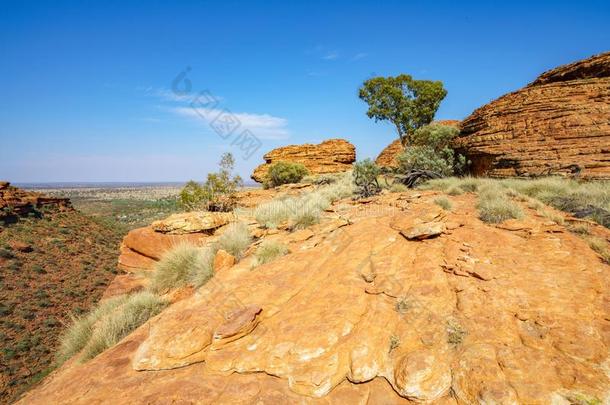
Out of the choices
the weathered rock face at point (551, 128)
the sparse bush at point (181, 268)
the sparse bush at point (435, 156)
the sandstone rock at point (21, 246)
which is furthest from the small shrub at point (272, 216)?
the sandstone rock at point (21, 246)

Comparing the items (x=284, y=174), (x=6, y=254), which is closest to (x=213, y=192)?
(x=284, y=174)

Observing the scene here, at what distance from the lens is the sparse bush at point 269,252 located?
204 inches

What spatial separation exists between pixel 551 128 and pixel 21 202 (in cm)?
5335

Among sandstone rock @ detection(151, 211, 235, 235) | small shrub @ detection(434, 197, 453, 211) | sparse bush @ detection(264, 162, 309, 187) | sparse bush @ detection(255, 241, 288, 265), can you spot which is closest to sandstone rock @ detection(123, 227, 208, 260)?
sandstone rock @ detection(151, 211, 235, 235)

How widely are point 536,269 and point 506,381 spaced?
1.94 meters

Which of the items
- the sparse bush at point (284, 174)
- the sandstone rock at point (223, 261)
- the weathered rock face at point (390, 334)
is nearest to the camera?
the weathered rock face at point (390, 334)

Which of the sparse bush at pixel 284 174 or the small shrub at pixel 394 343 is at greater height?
the sparse bush at pixel 284 174

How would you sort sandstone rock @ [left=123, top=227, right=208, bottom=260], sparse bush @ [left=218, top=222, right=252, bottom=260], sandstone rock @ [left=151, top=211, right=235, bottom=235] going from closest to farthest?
1. sparse bush @ [left=218, top=222, right=252, bottom=260]
2. sandstone rock @ [left=123, top=227, right=208, bottom=260]
3. sandstone rock @ [left=151, top=211, right=235, bottom=235]

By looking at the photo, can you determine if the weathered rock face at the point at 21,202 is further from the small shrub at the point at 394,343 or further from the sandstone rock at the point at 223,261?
the small shrub at the point at 394,343

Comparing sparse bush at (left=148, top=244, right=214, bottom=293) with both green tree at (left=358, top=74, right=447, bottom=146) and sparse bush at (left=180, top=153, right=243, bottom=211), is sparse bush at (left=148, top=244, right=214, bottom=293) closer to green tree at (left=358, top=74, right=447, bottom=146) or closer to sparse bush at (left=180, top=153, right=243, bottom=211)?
sparse bush at (left=180, top=153, right=243, bottom=211)

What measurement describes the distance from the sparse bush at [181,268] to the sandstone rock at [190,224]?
1.70 metres

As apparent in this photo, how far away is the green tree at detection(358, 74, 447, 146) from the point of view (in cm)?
2361

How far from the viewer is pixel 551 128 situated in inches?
439

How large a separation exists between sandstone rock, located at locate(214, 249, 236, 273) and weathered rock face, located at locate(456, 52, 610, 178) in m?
10.9
